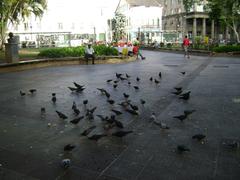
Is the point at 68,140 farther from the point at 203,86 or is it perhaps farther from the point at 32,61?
the point at 32,61

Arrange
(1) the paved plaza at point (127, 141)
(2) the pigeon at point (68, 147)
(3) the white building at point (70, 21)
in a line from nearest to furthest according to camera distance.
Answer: (1) the paved plaza at point (127, 141)
(2) the pigeon at point (68, 147)
(3) the white building at point (70, 21)

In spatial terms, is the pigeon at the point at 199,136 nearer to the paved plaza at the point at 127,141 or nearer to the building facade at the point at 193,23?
the paved plaza at the point at 127,141

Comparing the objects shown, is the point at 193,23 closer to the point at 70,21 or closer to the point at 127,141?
the point at 70,21

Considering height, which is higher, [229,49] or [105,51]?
[105,51]

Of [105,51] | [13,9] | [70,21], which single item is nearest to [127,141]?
[105,51]

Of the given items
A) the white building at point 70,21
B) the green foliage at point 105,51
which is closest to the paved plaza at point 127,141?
Result: the green foliage at point 105,51

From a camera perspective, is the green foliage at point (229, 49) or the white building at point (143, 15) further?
the white building at point (143, 15)

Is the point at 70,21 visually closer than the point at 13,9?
No

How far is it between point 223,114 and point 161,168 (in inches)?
116

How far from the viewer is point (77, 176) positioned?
11.8ft

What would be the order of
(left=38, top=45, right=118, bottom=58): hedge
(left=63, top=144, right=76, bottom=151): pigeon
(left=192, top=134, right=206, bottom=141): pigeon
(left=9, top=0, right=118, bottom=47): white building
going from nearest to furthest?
(left=63, top=144, right=76, bottom=151): pigeon, (left=192, top=134, right=206, bottom=141): pigeon, (left=38, top=45, right=118, bottom=58): hedge, (left=9, top=0, right=118, bottom=47): white building

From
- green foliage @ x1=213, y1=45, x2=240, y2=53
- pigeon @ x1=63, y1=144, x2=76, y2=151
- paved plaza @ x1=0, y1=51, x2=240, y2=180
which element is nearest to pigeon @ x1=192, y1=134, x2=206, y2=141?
paved plaza @ x1=0, y1=51, x2=240, y2=180

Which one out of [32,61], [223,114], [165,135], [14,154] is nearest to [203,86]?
[223,114]

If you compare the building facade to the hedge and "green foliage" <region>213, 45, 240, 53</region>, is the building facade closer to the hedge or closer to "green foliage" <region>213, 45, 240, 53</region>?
"green foliage" <region>213, 45, 240, 53</region>
